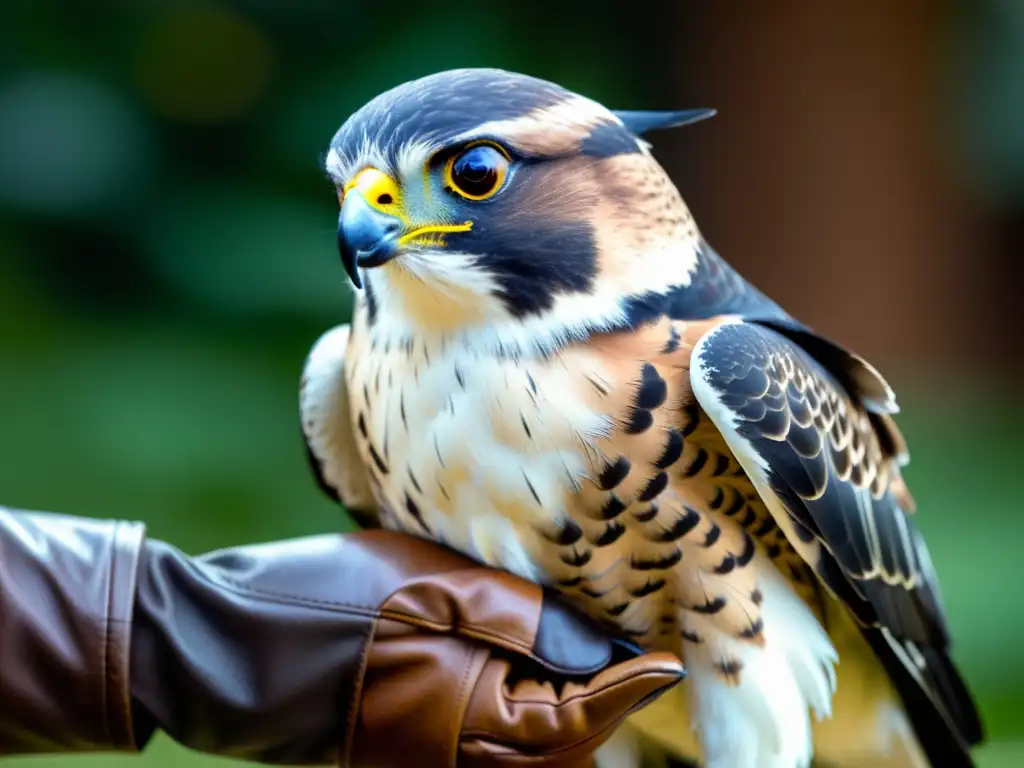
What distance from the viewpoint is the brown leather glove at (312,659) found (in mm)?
1480

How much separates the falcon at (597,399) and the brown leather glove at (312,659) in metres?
0.09

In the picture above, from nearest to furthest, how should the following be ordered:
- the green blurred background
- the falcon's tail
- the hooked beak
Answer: the hooked beak < the falcon's tail < the green blurred background

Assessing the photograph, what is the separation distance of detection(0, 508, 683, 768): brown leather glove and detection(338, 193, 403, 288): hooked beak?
406mm

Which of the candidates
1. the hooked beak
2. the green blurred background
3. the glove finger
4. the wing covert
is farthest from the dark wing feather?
the green blurred background

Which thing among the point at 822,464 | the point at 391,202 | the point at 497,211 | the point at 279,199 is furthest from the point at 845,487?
the point at 279,199

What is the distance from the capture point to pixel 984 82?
17.7ft

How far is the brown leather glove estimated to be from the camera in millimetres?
1480

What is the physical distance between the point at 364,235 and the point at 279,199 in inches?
119

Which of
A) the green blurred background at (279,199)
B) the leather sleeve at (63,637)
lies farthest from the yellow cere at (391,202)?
the green blurred background at (279,199)

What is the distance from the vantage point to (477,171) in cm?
145

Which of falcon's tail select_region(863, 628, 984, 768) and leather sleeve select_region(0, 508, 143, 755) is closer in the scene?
leather sleeve select_region(0, 508, 143, 755)

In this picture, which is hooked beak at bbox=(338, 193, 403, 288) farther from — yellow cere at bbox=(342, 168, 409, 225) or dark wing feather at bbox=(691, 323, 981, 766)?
dark wing feather at bbox=(691, 323, 981, 766)

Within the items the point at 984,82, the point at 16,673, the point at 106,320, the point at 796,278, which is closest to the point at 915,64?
the point at 984,82

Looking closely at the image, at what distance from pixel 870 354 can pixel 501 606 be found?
421 centimetres
